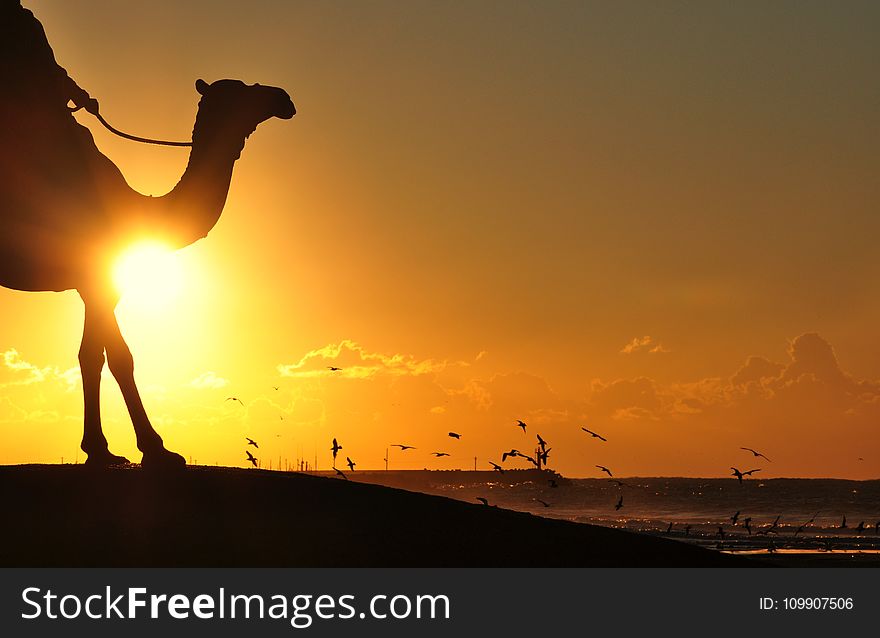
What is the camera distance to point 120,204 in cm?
1856

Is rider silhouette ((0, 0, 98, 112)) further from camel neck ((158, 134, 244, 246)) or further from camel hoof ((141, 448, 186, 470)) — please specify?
camel hoof ((141, 448, 186, 470))

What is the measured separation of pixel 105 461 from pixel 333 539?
4309 mm

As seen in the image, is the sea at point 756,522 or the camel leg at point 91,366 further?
the sea at point 756,522

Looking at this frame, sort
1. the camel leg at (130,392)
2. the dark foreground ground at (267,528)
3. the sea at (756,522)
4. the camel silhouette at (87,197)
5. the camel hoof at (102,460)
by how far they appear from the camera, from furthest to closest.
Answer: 1. the sea at (756,522)
2. the camel hoof at (102,460)
3. the camel leg at (130,392)
4. the camel silhouette at (87,197)
5. the dark foreground ground at (267,528)

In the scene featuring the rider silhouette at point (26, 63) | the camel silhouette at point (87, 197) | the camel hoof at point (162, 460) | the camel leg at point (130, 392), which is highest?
the rider silhouette at point (26, 63)

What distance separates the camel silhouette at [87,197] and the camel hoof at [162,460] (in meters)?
0.01

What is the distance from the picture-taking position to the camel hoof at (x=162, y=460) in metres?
18.4

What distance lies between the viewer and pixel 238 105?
18.1m

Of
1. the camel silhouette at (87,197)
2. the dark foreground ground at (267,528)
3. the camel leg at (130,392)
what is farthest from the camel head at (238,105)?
the dark foreground ground at (267,528)

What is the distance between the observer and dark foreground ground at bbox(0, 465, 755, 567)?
15.8 m

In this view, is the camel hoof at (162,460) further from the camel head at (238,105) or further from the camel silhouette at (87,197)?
the camel head at (238,105)

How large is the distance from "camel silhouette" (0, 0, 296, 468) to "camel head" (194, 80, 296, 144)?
1cm

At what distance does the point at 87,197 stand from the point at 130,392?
9.49ft

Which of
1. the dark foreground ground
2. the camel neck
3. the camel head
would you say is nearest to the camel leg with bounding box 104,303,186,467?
the dark foreground ground
